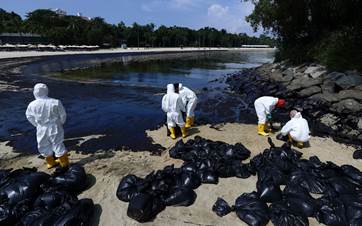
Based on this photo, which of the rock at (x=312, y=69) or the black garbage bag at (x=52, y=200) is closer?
the black garbage bag at (x=52, y=200)

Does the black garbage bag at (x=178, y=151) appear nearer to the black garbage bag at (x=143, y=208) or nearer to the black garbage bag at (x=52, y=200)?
the black garbage bag at (x=143, y=208)

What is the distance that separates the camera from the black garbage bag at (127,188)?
19.0 ft

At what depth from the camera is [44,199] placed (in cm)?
545

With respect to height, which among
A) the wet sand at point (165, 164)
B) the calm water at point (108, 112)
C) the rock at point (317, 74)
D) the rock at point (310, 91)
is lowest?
the calm water at point (108, 112)

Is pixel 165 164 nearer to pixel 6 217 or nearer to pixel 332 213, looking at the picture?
pixel 6 217

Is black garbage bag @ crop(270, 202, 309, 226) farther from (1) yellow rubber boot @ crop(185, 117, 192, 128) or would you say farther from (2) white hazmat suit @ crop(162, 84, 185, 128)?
(1) yellow rubber boot @ crop(185, 117, 192, 128)

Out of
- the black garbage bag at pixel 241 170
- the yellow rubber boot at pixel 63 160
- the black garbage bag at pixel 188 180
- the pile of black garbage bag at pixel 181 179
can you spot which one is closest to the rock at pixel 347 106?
the pile of black garbage bag at pixel 181 179

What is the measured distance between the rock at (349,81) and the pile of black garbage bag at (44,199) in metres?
12.0

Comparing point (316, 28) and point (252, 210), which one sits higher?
point (316, 28)

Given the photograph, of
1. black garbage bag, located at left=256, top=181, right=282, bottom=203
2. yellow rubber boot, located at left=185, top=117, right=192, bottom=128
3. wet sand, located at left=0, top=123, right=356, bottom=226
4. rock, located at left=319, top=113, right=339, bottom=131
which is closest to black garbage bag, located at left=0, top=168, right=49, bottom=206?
wet sand, located at left=0, top=123, right=356, bottom=226

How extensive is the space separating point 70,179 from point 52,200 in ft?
2.27

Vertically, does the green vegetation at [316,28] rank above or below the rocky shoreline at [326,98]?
above

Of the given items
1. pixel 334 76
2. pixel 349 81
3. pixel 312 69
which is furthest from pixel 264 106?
pixel 312 69

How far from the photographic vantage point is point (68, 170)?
6.29m
